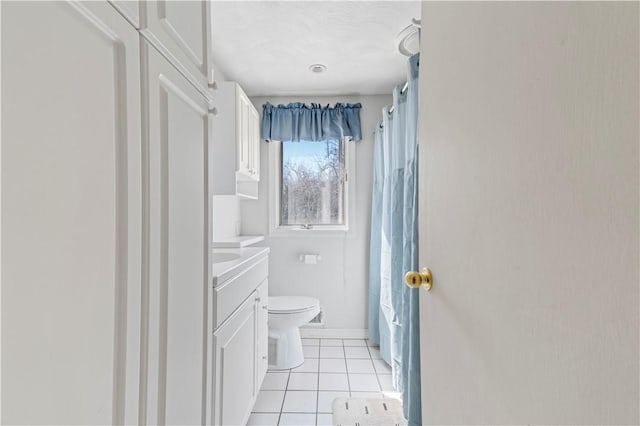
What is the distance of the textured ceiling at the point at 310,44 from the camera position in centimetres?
164

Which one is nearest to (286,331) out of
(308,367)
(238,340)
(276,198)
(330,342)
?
(308,367)

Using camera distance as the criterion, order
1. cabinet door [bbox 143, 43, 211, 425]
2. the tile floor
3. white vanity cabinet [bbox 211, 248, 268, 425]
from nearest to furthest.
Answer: cabinet door [bbox 143, 43, 211, 425], white vanity cabinet [bbox 211, 248, 268, 425], the tile floor

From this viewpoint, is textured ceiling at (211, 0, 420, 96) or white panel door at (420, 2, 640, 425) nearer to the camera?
white panel door at (420, 2, 640, 425)

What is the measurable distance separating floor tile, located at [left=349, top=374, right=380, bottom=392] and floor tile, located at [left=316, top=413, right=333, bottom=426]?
0.33 m

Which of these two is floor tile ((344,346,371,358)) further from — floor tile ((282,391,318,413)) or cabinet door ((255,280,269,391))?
cabinet door ((255,280,269,391))

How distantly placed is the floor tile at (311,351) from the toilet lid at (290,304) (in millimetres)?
468

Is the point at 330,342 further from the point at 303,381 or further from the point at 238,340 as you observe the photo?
the point at 238,340

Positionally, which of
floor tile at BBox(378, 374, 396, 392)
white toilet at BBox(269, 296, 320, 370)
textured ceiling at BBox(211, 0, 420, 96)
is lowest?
floor tile at BBox(378, 374, 396, 392)

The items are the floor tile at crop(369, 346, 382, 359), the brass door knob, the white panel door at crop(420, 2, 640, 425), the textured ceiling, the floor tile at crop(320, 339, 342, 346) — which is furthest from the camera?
the floor tile at crop(320, 339, 342, 346)

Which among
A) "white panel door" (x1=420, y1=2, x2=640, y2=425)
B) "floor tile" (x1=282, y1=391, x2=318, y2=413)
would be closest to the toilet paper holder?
"floor tile" (x1=282, y1=391, x2=318, y2=413)

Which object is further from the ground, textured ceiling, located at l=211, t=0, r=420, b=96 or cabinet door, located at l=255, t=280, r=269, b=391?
textured ceiling, located at l=211, t=0, r=420, b=96

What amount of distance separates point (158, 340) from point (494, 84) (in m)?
0.87

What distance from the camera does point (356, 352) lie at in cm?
261

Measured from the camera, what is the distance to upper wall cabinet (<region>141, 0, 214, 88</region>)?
679mm
